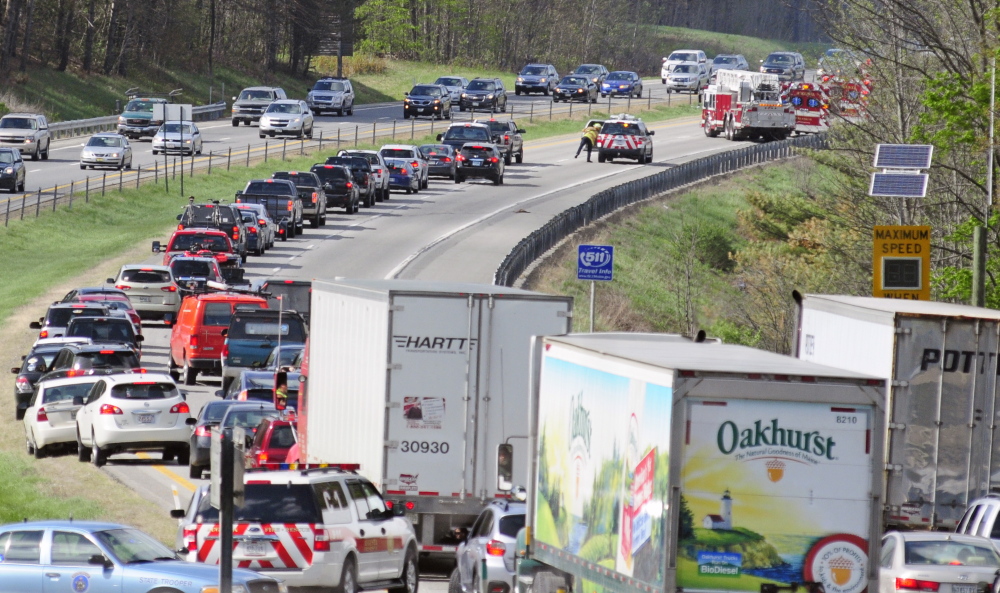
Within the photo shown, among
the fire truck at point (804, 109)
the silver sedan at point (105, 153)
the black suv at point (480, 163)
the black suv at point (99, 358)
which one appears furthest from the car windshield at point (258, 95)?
the black suv at point (99, 358)

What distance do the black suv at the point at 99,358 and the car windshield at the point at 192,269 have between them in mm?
10362

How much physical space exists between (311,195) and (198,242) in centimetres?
1141

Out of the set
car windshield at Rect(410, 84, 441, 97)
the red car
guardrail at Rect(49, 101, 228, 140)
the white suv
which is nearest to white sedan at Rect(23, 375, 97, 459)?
the red car

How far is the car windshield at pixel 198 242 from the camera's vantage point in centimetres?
4347

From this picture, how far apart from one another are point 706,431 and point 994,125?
15.9 meters

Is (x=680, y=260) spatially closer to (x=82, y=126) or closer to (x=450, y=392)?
(x=82, y=126)

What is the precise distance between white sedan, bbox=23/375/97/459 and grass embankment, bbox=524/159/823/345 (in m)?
18.9

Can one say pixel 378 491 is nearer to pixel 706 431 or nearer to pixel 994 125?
pixel 706 431

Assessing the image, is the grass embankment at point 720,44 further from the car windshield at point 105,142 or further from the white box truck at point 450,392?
the white box truck at point 450,392

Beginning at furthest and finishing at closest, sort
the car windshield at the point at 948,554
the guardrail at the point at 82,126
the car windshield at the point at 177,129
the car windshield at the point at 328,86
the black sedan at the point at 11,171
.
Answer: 1. the car windshield at the point at 328,86
2. the guardrail at the point at 82,126
3. the car windshield at the point at 177,129
4. the black sedan at the point at 11,171
5. the car windshield at the point at 948,554

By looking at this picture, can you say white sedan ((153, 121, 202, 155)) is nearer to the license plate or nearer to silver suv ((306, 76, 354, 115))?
silver suv ((306, 76, 354, 115))

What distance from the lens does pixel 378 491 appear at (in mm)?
17094

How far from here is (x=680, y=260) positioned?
5966cm

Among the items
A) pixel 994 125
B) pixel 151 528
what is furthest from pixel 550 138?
pixel 151 528
